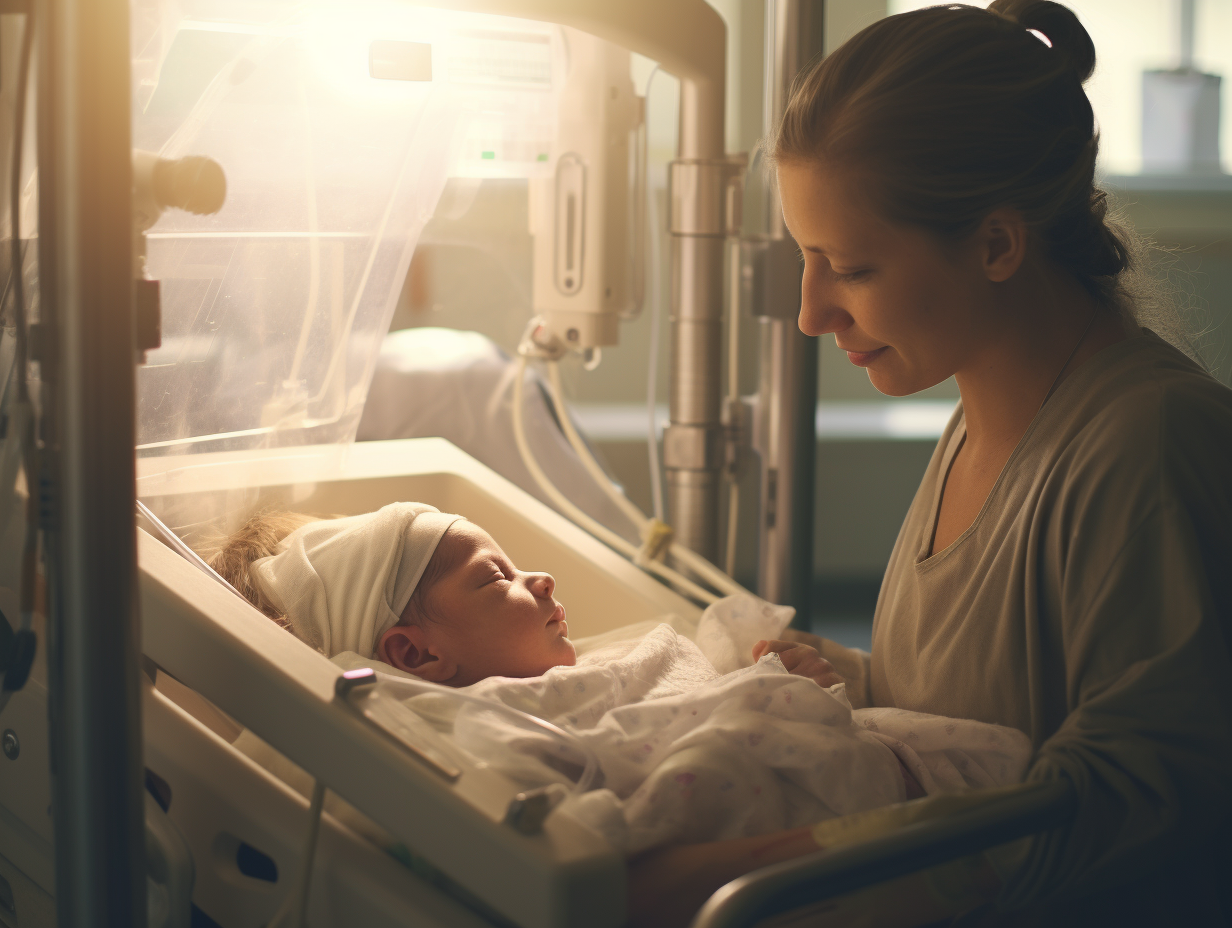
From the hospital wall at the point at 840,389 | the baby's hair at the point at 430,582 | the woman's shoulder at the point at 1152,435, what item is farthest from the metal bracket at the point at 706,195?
the hospital wall at the point at 840,389

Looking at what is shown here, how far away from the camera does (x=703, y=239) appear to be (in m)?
1.65

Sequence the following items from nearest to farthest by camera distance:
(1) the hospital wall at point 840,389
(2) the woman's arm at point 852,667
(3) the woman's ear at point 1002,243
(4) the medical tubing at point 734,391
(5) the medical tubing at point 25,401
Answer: (5) the medical tubing at point 25,401
(3) the woman's ear at point 1002,243
(2) the woman's arm at point 852,667
(4) the medical tubing at point 734,391
(1) the hospital wall at point 840,389

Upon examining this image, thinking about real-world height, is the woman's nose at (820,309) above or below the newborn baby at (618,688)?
above

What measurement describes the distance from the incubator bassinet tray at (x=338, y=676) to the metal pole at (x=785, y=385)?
0.36 meters

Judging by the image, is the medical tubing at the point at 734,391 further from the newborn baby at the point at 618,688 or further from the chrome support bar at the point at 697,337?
the newborn baby at the point at 618,688

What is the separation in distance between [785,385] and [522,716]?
3.05ft

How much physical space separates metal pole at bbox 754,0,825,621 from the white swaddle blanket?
725 mm

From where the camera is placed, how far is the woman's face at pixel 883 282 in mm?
995

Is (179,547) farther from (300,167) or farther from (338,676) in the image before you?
(300,167)

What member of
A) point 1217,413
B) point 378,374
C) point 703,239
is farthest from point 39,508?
point 378,374

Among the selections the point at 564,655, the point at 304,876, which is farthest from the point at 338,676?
the point at 564,655

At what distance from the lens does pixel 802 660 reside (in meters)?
1.16

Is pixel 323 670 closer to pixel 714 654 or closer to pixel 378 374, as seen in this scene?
pixel 714 654

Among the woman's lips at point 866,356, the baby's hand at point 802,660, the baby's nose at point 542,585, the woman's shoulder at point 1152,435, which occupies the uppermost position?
the woman's lips at point 866,356
